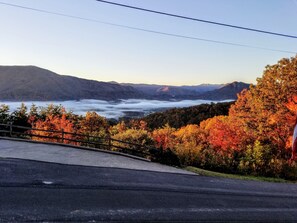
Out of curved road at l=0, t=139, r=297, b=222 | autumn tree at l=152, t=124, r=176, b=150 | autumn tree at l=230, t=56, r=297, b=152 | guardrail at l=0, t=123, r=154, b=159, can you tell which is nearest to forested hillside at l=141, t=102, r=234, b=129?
autumn tree at l=152, t=124, r=176, b=150

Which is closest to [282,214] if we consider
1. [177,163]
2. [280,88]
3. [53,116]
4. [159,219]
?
[159,219]

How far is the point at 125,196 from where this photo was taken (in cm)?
1057

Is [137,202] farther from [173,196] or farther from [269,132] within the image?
[269,132]

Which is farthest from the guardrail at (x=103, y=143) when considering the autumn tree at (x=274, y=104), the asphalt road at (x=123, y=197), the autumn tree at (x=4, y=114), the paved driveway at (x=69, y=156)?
the autumn tree at (x=274, y=104)

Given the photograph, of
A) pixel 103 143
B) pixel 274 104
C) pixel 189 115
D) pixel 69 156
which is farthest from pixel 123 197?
pixel 189 115

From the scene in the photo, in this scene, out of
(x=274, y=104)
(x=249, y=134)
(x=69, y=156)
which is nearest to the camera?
(x=69, y=156)

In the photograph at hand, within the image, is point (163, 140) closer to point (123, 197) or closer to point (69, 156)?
point (69, 156)

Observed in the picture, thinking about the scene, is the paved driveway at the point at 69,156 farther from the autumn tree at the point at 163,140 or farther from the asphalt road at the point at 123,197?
the autumn tree at the point at 163,140

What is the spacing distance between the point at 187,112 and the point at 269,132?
302 feet

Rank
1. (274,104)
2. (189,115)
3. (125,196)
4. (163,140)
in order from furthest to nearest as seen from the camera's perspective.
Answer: (189,115), (163,140), (274,104), (125,196)

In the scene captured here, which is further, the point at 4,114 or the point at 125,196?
the point at 4,114

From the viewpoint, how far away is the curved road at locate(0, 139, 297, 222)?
345 inches

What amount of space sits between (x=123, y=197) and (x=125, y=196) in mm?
142

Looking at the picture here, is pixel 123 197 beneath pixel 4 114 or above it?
beneath
